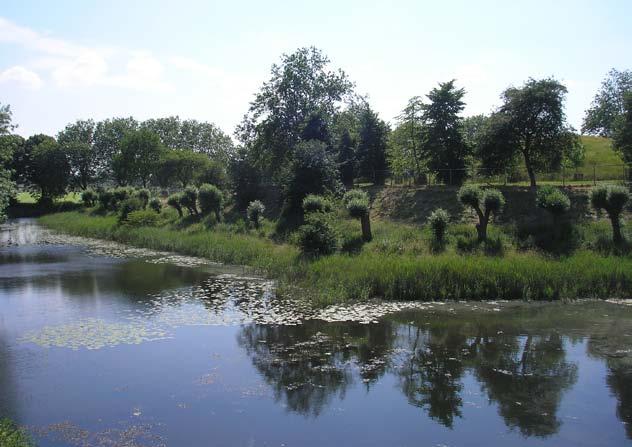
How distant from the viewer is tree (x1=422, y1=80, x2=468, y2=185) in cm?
3822

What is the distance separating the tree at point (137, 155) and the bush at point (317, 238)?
64600 millimetres

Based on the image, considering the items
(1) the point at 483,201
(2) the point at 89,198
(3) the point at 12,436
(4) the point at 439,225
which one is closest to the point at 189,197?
(4) the point at 439,225

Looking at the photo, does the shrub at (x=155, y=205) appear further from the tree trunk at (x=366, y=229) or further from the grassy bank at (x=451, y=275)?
the tree trunk at (x=366, y=229)

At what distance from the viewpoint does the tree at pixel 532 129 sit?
32.8m

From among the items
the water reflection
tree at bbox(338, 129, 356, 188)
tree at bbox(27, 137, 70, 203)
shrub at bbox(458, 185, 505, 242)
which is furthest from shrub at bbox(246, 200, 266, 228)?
tree at bbox(27, 137, 70, 203)

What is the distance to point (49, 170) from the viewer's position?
279 ft

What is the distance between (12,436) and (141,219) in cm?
3921

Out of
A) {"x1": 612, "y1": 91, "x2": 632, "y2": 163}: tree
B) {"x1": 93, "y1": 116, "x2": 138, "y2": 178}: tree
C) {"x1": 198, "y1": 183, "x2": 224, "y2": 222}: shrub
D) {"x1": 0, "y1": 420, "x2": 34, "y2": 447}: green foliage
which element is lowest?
{"x1": 0, "y1": 420, "x2": 34, "y2": 447}: green foliage

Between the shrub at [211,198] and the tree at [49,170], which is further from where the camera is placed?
the tree at [49,170]

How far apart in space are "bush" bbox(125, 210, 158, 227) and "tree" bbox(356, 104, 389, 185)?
61.8 feet

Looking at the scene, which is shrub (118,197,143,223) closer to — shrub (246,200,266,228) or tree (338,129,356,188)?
shrub (246,200,266,228)

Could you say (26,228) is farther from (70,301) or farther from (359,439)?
(359,439)

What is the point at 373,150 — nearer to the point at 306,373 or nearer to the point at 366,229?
the point at 366,229

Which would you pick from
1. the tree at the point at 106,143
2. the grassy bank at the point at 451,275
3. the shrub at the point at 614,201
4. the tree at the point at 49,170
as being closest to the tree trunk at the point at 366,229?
the grassy bank at the point at 451,275
